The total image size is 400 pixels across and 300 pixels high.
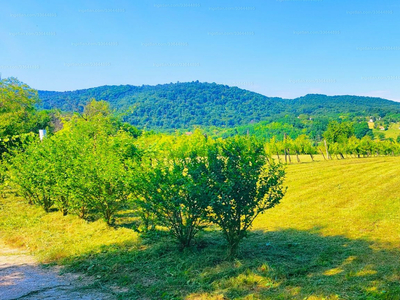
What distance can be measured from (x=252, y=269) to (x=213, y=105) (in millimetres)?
179213

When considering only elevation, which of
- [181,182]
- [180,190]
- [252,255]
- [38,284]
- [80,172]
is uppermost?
[80,172]

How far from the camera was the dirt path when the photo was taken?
4.87m

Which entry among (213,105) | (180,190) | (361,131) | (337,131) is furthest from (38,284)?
(213,105)

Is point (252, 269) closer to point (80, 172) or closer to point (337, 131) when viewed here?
point (80, 172)

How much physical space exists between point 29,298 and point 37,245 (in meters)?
3.28

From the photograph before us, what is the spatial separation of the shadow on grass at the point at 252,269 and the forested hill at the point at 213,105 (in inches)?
5040

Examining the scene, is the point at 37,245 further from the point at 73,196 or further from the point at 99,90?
the point at 99,90

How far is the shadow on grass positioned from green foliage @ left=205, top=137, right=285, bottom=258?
72 cm

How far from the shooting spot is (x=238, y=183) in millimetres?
5469

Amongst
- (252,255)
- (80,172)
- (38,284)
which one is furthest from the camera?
(80,172)

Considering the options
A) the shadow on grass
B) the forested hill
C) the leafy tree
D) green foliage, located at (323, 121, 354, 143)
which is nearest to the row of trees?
the shadow on grass

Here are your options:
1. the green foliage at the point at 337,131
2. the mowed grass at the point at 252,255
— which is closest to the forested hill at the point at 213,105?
the green foliage at the point at 337,131

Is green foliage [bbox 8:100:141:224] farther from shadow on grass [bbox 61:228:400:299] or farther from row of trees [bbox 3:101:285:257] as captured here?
shadow on grass [bbox 61:228:400:299]

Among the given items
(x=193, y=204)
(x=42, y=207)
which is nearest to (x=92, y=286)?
(x=193, y=204)
